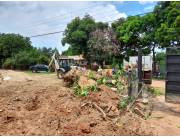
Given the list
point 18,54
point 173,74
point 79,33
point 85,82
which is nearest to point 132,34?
point 79,33

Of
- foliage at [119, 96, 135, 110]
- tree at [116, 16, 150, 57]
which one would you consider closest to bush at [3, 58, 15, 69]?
tree at [116, 16, 150, 57]

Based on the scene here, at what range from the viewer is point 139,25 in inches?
1390

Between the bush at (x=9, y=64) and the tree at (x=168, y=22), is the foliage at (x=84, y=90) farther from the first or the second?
the bush at (x=9, y=64)

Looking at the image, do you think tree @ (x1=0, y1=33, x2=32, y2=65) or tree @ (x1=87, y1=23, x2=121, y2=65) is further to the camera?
tree @ (x1=0, y1=33, x2=32, y2=65)

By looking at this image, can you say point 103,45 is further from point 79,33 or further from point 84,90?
point 84,90

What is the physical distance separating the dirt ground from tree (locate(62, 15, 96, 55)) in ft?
102

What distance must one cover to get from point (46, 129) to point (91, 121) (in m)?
1.06

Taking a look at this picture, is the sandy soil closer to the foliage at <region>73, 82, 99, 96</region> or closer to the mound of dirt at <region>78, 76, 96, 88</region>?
the foliage at <region>73, 82, 99, 96</region>

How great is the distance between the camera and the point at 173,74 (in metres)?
10.6

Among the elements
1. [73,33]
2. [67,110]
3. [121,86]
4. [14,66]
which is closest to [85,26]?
[73,33]

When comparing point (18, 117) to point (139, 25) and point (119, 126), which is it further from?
point (139, 25)

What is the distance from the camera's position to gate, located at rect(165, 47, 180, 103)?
1049 cm

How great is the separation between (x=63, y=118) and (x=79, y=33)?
110ft

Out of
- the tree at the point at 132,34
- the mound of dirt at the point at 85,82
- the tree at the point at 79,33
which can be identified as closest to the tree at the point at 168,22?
the tree at the point at 132,34
